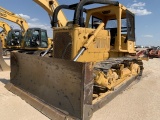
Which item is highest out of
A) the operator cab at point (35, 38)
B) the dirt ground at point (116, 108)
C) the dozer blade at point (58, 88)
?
the operator cab at point (35, 38)

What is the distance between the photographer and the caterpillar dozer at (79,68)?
11.1 ft

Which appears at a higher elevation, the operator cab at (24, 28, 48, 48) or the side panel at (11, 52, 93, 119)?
the operator cab at (24, 28, 48, 48)

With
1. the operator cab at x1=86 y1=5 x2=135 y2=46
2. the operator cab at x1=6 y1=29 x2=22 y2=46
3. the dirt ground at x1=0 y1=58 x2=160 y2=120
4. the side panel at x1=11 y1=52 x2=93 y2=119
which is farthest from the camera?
the operator cab at x1=6 y1=29 x2=22 y2=46

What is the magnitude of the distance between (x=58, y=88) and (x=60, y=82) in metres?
0.13

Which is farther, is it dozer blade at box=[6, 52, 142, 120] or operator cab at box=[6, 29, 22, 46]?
operator cab at box=[6, 29, 22, 46]

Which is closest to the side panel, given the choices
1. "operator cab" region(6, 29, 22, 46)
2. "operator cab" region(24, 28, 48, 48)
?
"operator cab" region(24, 28, 48, 48)

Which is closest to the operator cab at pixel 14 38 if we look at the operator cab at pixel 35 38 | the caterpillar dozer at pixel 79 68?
the operator cab at pixel 35 38

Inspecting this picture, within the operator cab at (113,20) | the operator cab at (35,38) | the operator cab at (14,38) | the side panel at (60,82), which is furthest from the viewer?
the operator cab at (14,38)

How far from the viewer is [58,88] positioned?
3.76 meters

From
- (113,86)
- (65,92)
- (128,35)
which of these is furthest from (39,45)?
(65,92)

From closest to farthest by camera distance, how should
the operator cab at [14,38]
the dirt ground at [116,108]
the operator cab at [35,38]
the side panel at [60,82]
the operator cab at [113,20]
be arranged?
the side panel at [60,82] < the dirt ground at [116,108] < the operator cab at [113,20] < the operator cab at [35,38] < the operator cab at [14,38]

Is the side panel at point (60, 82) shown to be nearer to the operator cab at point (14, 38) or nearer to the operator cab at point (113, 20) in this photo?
the operator cab at point (113, 20)

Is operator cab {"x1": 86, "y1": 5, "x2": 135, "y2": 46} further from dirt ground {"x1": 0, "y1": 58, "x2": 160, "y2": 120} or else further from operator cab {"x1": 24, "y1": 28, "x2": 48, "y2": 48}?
operator cab {"x1": 24, "y1": 28, "x2": 48, "y2": 48}

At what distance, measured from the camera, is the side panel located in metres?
3.31
